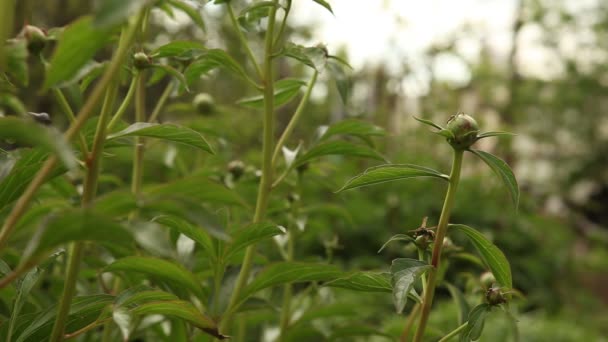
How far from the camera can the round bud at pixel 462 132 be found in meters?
0.38

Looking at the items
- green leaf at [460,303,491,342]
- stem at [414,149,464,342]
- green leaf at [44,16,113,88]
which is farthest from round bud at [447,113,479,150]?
green leaf at [44,16,113,88]

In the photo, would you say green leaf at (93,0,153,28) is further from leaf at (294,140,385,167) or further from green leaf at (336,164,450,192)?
leaf at (294,140,385,167)

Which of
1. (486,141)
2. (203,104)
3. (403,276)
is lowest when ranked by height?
(486,141)

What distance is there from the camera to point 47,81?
265 mm

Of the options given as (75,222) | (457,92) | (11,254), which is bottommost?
(457,92)

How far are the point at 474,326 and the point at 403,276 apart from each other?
7 centimetres

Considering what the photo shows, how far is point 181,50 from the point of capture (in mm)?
435

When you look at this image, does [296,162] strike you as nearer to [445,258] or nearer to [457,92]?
[445,258]

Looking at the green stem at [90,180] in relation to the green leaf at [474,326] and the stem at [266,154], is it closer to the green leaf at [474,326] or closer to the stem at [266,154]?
the stem at [266,154]

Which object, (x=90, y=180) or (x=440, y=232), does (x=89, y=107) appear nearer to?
(x=90, y=180)

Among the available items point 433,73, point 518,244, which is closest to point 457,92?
point 433,73

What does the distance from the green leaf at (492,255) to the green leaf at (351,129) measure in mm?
147

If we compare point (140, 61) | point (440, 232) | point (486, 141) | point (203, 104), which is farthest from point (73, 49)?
point (486, 141)

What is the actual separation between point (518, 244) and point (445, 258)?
7.51 feet
